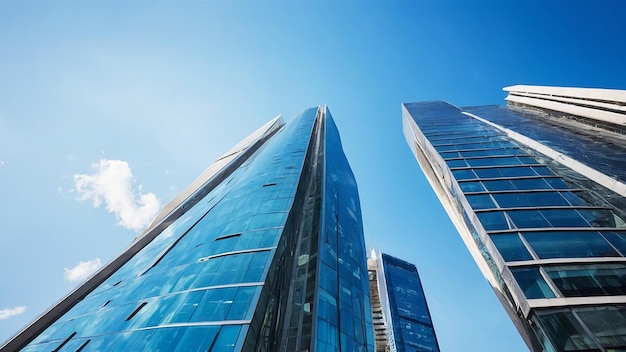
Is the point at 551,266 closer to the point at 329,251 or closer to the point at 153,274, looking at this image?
the point at 329,251

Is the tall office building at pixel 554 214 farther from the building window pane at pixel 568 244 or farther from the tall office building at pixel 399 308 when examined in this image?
the tall office building at pixel 399 308

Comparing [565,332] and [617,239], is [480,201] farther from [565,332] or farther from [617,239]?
[565,332]

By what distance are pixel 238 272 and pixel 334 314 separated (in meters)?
7.95

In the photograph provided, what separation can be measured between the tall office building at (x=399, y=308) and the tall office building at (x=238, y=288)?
101 ft

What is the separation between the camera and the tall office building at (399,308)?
5753 cm

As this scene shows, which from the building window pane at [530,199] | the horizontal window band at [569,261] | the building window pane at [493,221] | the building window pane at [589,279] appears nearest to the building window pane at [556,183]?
the building window pane at [530,199]

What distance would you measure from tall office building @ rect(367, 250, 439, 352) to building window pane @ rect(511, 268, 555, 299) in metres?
44.7

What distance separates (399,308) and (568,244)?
4970 cm

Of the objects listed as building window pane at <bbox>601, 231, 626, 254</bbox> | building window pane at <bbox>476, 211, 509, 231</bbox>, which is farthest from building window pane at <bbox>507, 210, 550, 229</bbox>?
building window pane at <bbox>601, 231, 626, 254</bbox>

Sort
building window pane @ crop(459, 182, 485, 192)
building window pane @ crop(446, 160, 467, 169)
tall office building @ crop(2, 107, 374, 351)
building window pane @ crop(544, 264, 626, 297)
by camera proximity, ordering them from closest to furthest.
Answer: building window pane @ crop(544, 264, 626, 297) < tall office building @ crop(2, 107, 374, 351) < building window pane @ crop(459, 182, 485, 192) < building window pane @ crop(446, 160, 467, 169)

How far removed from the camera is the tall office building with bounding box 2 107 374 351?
16281mm

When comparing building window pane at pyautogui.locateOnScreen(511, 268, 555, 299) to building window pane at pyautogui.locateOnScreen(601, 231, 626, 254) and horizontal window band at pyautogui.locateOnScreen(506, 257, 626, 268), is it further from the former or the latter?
building window pane at pyautogui.locateOnScreen(601, 231, 626, 254)

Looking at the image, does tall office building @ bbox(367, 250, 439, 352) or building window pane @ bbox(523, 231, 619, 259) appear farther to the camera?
tall office building @ bbox(367, 250, 439, 352)

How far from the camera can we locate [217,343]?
14289mm
